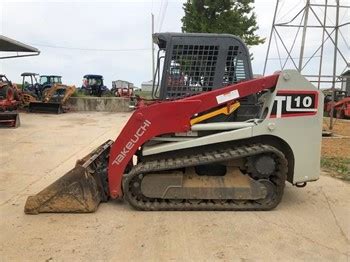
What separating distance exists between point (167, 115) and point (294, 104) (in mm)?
1447

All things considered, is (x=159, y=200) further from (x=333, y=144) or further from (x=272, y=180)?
(x=333, y=144)

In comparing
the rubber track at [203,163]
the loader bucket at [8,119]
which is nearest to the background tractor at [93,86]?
the loader bucket at [8,119]

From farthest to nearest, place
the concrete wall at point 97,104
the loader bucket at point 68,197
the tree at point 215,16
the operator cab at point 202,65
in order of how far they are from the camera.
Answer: the concrete wall at point 97,104 < the tree at point 215,16 < the operator cab at point 202,65 < the loader bucket at point 68,197

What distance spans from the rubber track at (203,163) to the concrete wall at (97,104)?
70.8 ft

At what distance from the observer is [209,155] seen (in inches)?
207

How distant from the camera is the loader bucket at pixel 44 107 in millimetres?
23266

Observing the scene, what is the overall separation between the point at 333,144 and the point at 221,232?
7550mm

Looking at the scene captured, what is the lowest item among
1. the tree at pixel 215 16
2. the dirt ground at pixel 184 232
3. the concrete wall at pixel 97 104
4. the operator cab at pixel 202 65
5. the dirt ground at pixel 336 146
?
the concrete wall at pixel 97 104

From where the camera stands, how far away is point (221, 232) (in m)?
4.48

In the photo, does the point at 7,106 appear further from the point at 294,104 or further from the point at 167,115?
the point at 294,104

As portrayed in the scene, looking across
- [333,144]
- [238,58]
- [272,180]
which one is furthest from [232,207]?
[333,144]

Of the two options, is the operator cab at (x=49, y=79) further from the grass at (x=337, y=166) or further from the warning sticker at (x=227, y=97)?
the warning sticker at (x=227, y=97)

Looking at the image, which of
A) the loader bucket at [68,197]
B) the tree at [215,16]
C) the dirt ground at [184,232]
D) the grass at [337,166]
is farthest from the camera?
the tree at [215,16]

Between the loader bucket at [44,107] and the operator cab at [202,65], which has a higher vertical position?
the operator cab at [202,65]
